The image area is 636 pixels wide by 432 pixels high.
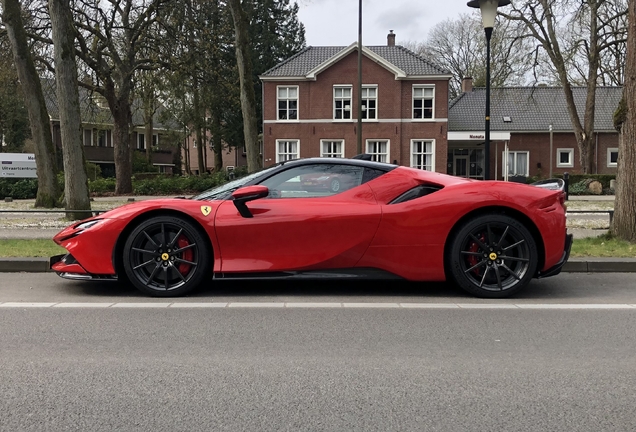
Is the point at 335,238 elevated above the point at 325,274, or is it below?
above

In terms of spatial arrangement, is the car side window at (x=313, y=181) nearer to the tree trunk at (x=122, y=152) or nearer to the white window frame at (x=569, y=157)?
the tree trunk at (x=122, y=152)

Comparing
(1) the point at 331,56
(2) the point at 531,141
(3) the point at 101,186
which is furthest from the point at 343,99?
(3) the point at 101,186

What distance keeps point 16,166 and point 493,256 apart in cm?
3013

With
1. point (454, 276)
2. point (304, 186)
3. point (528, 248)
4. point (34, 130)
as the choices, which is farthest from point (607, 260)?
point (34, 130)

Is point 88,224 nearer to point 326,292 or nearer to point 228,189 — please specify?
point 228,189

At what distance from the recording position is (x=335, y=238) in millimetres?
5816

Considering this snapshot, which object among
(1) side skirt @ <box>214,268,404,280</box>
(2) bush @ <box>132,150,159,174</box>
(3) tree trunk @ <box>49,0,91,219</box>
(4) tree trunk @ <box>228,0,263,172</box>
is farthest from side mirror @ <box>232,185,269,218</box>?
(2) bush @ <box>132,150,159,174</box>

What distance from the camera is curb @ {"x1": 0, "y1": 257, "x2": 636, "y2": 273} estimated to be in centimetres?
752

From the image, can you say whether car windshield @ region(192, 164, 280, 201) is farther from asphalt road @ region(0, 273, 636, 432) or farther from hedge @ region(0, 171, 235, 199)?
hedge @ region(0, 171, 235, 199)

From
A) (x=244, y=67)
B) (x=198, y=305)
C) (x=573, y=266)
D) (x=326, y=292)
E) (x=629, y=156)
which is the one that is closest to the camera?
(x=198, y=305)

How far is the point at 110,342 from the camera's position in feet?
14.7

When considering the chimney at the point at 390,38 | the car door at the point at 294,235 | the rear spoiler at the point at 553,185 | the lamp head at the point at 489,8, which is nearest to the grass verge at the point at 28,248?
the car door at the point at 294,235

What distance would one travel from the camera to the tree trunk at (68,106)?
43.8 feet

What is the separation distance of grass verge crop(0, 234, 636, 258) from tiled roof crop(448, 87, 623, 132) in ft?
110
